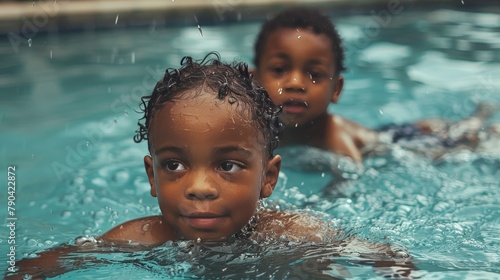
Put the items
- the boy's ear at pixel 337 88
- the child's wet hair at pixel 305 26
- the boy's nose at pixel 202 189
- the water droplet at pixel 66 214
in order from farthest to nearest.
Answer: the boy's ear at pixel 337 88
the child's wet hair at pixel 305 26
the water droplet at pixel 66 214
the boy's nose at pixel 202 189

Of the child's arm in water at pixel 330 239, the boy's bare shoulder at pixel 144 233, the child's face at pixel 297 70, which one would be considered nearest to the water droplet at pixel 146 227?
the boy's bare shoulder at pixel 144 233

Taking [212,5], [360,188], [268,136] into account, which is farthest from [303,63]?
[212,5]

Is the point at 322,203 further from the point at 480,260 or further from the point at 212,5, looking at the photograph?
the point at 212,5

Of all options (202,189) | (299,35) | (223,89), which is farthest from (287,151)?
(202,189)

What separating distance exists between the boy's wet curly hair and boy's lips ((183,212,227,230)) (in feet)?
1.08

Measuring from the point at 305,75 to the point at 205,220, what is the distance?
163cm

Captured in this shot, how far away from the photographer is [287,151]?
15.7 ft

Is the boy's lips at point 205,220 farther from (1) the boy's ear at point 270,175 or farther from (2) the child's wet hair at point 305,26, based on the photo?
(2) the child's wet hair at point 305,26

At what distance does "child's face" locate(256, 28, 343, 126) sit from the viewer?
168 inches

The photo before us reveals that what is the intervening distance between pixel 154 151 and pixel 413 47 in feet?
17.6

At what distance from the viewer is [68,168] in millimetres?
4812

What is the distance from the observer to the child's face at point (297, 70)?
4277 millimetres

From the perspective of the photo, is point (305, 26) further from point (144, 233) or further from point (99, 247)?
point (99, 247)

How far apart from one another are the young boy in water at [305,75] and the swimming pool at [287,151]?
5.4 inches
